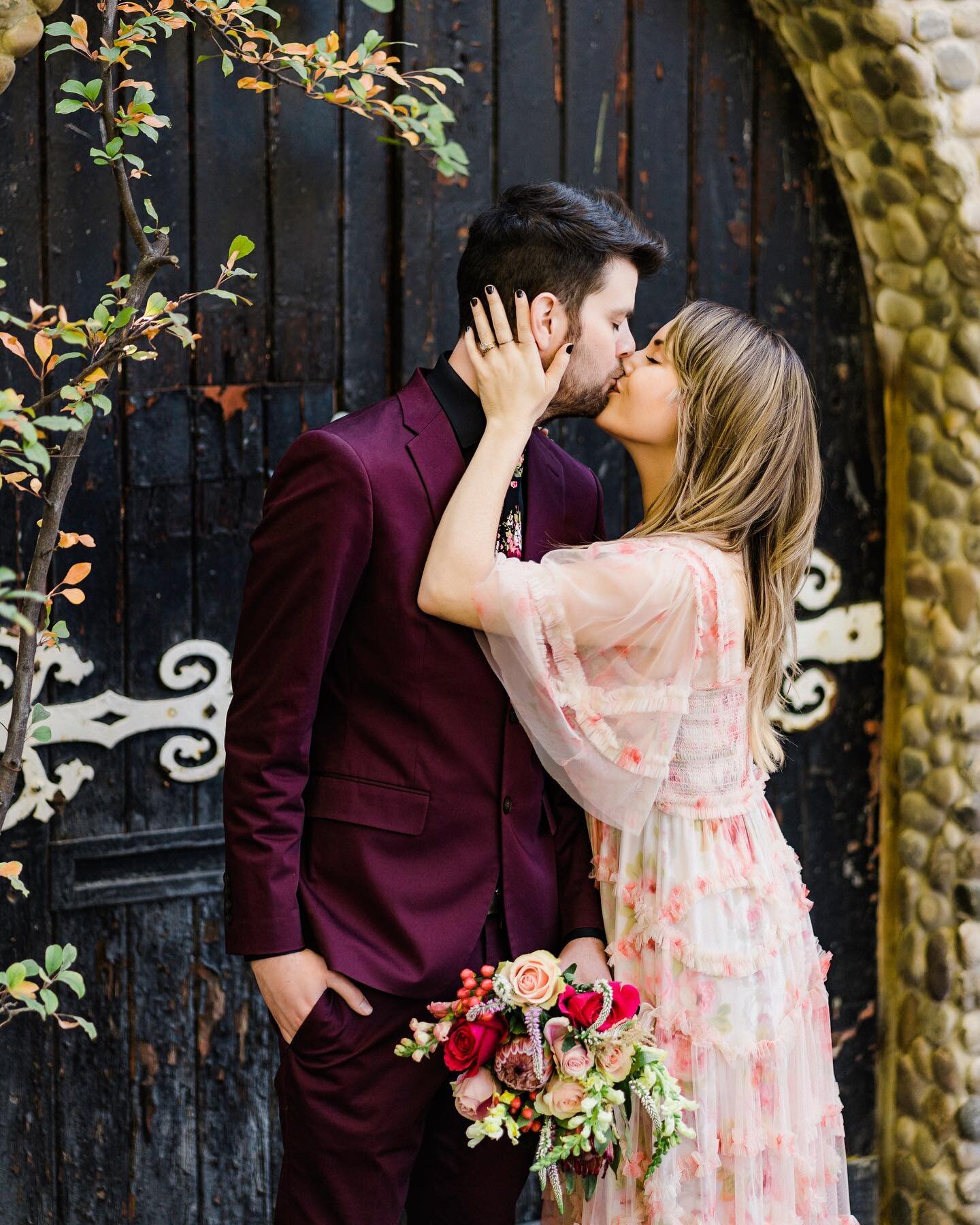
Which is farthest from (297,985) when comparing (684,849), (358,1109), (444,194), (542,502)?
(444,194)

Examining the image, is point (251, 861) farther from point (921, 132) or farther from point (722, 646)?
point (921, 132)

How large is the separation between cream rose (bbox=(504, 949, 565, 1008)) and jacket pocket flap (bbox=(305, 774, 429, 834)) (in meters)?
0.25

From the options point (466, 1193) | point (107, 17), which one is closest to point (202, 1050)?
point (466, 1193)

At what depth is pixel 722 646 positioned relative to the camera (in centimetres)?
212

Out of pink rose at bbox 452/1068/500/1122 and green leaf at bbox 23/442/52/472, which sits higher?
green leaf at bbox 23/442/52/472

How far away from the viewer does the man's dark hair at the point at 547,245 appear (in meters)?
2.10

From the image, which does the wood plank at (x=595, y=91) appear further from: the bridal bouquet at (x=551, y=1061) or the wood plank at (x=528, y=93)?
the bridal bouquet at (x=551, y=1061)

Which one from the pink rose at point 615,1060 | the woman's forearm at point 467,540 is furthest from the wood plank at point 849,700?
the pink rose at point 615,1060

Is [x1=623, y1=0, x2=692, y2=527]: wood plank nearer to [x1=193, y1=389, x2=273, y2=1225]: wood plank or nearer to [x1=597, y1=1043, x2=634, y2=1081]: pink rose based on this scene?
[x1=193, y1=389, x2=273, y2=1225]: wood plank

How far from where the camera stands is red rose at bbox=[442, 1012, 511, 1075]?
6.05 ft

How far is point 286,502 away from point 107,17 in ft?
2.48

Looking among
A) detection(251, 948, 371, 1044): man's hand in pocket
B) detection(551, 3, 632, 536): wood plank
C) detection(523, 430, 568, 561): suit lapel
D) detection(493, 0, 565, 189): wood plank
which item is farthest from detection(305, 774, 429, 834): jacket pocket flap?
detection(493, 0, 565, 189): wood plank

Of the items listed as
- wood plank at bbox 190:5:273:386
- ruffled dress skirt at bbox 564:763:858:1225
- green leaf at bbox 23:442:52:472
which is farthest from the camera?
wood plank at bbox 190:5:273:386

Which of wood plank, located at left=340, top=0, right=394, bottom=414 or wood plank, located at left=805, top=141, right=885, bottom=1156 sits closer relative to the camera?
wood plank, located at left=340, top=0, right=394, bottom=414
